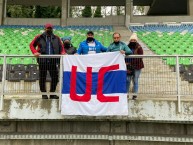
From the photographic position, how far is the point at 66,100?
517 cm

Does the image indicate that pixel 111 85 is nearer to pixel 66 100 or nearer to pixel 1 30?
pixel 66 100

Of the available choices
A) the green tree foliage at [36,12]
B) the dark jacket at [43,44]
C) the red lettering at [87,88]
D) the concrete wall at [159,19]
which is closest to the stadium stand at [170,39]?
the concrete wall at [159,19]

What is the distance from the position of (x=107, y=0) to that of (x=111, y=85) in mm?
16846

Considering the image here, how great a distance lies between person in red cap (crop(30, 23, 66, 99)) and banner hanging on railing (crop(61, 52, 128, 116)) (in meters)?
0.27

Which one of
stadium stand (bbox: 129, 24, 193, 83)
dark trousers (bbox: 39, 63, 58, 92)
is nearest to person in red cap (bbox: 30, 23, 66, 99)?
dark trousers (bbox: 39, 63, 58, 92)

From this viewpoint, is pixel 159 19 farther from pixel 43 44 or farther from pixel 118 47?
pixel 43 44

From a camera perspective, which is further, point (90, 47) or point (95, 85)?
point (90, 47)

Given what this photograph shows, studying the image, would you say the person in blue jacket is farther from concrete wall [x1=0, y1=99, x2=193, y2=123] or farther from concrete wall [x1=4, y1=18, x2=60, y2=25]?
concrete wall [x1=4, y1=18, x2=60, y2=25]

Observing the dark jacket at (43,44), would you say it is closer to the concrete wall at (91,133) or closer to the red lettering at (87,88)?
the red lettering at (87,88)

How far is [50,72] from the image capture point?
5.48 metres

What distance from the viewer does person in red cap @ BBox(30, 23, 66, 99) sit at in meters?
5.45

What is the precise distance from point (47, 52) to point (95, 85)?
120cm

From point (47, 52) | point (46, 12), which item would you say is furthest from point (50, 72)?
point (46, 12)

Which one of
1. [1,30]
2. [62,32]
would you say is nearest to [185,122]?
[62,32]
